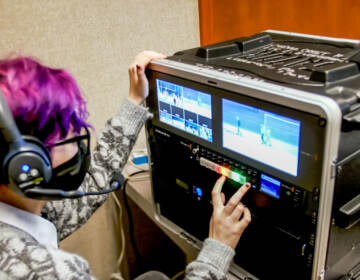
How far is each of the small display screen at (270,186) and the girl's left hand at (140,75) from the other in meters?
0.35

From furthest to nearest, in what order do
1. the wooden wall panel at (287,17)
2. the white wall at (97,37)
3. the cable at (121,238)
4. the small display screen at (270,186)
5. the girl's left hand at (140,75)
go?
the wooden wall panel at (287,17) < the cable at (121,238) < the white wall at (97,37) < the girl's left hand at (140,75) < the small display screen at (270,186)

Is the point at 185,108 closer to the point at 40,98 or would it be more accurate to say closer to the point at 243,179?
the point at 243,179

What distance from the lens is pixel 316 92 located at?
630 mm

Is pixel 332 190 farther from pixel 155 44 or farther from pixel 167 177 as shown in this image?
pixel 155 44

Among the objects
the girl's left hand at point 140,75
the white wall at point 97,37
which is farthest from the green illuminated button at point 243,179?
the white wall at point 97,37

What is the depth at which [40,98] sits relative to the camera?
0.65 meters

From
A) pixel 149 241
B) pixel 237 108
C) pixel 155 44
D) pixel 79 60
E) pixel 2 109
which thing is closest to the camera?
pixel 2 109

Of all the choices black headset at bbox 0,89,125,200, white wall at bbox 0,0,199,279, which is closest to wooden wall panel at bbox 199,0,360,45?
white wall at bbox 0,0,199,279

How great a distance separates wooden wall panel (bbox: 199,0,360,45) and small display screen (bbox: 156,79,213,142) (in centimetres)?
71

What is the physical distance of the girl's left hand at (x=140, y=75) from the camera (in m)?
0.90

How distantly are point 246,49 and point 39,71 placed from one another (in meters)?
0.43

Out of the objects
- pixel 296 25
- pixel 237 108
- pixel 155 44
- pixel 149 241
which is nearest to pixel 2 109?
pixel 237 108

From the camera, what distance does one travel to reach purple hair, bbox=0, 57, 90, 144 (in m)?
0.64

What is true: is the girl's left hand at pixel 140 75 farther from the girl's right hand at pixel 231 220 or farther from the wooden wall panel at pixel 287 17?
the wooden wall panel at pixel 287 17
